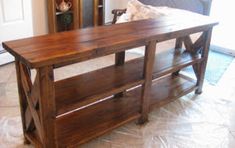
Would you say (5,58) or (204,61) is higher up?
(204,61)

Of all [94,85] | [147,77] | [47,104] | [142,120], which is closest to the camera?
[47,104]

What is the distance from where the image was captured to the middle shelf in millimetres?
1713

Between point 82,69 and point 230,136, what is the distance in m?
1.73

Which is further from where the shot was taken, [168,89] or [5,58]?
[5,58]

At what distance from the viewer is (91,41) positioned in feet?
5.59

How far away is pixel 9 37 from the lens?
3.11m

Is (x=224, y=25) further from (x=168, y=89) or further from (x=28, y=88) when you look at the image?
(x=28, y=88)

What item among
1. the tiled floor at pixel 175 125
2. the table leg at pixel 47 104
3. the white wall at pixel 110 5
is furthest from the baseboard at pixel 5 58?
the white wall at pixel 110 5

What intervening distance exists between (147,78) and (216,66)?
166 cm

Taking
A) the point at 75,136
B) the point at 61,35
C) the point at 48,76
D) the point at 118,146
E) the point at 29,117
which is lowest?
the point at 118,146

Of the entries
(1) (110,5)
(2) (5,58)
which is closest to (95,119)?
(2) (5,58)

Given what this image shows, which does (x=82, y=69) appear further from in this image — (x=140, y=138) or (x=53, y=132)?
(x=53, y=132)

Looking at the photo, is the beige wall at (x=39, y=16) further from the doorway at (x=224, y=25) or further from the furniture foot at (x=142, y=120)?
the doorway at (x=224, y=25)

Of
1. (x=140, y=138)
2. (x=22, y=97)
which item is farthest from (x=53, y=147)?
(x=140, y=138)
